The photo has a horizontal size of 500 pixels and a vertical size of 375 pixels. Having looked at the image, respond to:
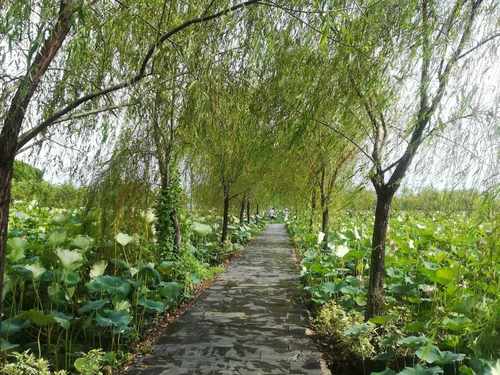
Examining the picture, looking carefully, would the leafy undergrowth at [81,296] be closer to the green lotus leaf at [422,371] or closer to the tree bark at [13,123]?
the tree bark at [13,123]

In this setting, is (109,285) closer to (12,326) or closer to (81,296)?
(12,326)

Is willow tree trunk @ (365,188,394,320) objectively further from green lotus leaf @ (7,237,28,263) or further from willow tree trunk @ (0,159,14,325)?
green lotus leaf @ (7,237,28,263)

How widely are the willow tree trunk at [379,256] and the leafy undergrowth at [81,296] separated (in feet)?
7.90

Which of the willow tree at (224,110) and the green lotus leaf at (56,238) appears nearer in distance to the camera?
the willow tree at (224,110)

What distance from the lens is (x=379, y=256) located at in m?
5.20

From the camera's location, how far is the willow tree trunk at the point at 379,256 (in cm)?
509

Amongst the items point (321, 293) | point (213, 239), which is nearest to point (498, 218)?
point (321, 293)

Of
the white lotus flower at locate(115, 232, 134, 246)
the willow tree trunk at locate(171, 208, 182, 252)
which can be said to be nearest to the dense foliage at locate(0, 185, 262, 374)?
the white lotus flower at locate(115, 232, 134, 246)

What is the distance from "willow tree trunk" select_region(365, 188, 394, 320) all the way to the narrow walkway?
82 centimetres

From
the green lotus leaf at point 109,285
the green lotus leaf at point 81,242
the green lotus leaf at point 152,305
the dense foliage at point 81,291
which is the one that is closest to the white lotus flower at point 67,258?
the dense foliage at point 81,291

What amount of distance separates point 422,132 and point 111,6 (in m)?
3.14

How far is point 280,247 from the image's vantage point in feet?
53.4

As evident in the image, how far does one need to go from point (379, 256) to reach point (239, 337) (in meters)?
1.85

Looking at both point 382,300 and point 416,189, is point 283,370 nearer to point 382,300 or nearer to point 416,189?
point 382,300
